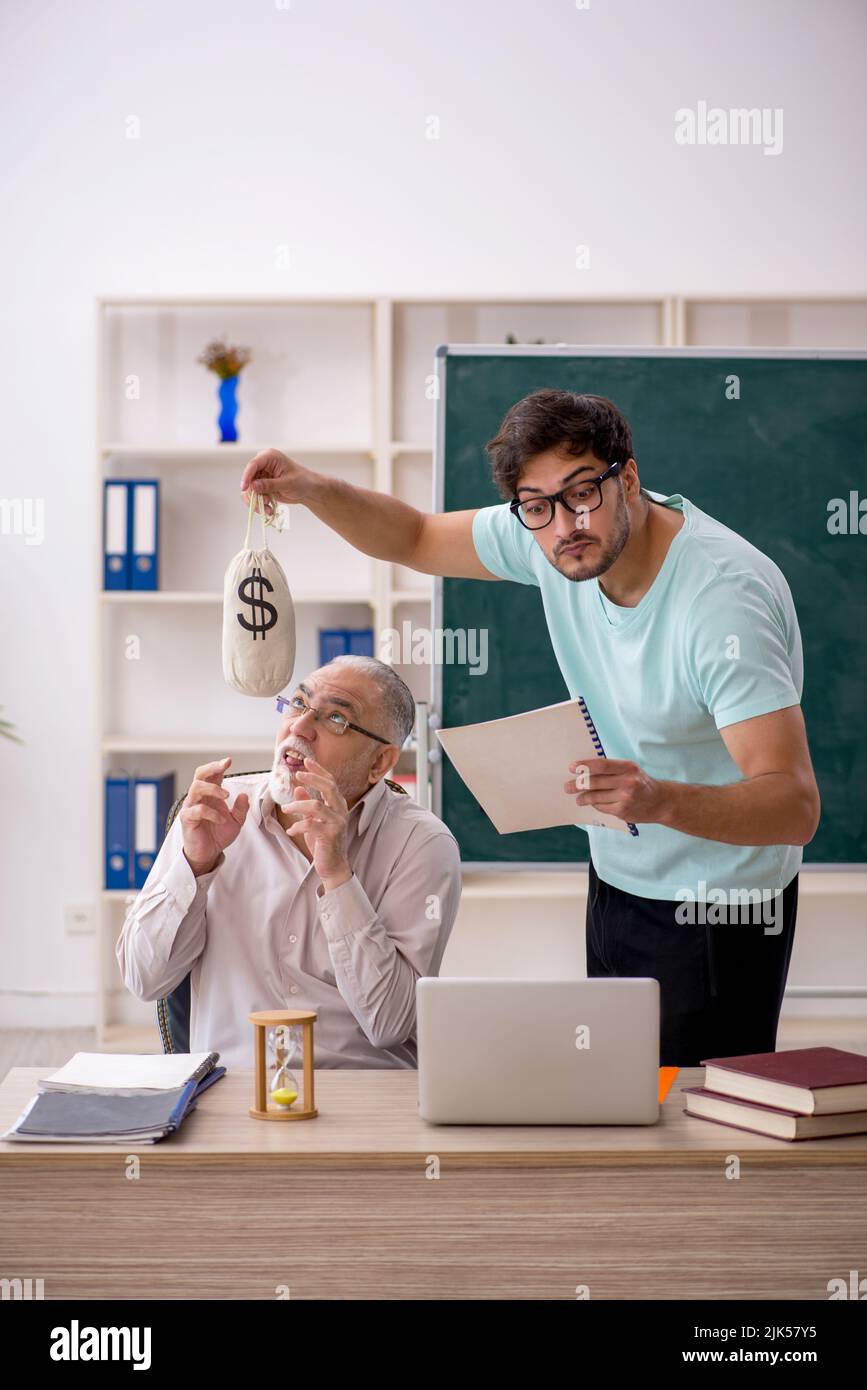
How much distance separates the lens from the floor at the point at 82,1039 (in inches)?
157

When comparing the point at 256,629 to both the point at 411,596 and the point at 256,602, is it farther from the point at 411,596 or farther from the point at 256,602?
the point at 411,596

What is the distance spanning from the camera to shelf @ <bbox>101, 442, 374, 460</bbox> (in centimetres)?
406

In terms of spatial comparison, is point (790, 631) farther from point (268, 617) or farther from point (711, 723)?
point (268, 617)

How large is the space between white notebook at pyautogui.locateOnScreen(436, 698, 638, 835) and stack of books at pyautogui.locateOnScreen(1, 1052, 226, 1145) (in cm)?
47

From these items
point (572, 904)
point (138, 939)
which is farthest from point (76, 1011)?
point (138, 939)

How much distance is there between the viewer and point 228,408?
4.14 metres

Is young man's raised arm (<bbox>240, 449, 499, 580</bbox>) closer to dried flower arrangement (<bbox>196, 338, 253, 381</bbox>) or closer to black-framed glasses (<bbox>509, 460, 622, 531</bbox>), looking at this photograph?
black-framed glasses (<bbox>509, 460, 622, 531</bbox>)

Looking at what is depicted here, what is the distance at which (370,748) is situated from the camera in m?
1.95

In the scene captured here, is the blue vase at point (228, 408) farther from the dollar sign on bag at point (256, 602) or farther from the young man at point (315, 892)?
the dollar sign on bag at point (256, 602)

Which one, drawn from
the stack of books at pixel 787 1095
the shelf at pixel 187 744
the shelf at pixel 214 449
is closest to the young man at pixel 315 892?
the stack of books at pixel 787 1095

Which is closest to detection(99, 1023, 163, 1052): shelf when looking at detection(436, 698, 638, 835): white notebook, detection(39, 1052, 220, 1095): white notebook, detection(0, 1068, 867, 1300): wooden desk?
detection(39, 1052, 220, 1095): white notebook

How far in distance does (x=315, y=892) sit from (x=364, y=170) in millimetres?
3084

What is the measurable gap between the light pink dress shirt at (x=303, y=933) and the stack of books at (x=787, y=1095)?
18.9 inches

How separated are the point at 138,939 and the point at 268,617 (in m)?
0.50
